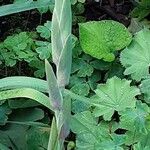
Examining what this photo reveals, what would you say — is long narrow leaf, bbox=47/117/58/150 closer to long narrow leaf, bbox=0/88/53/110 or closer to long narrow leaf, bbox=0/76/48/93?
long narrow leaf, bbox=0/88/53/110

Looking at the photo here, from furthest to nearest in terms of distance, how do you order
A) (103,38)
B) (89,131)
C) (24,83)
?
(103,38) → (89,131) → (24,83)

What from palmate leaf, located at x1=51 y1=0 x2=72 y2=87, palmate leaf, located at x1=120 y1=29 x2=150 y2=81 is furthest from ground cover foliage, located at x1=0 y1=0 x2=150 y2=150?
palmate leaf, located at x1=51 y1=0 x2=72 y2=87

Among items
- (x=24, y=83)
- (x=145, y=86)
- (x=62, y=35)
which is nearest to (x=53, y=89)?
(x=62, y=35)

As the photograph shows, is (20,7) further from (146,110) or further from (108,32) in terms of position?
(146,110)

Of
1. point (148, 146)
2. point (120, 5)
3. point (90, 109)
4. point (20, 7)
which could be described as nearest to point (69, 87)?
point (90, 109)

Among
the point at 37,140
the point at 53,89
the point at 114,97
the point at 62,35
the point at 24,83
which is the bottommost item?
the point at 37,140

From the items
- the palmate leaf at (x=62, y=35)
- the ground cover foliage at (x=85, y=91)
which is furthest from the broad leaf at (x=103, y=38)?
the palmate leaf at (x=62, y=35)

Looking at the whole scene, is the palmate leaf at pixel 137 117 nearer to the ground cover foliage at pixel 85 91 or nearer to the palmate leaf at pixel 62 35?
the ground cover foliage at pixel 85 91

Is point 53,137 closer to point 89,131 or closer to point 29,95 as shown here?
point 29,95
